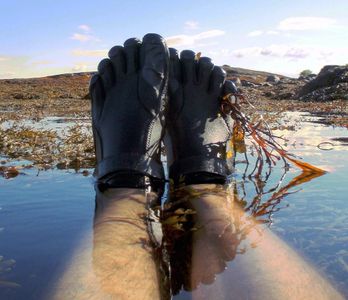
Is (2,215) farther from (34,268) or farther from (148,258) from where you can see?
(148,258)

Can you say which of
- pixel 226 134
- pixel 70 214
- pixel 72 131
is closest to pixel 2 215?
pixel 70 214

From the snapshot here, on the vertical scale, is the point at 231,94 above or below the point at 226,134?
above

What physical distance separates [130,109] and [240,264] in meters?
1.48

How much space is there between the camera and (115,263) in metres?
1.38

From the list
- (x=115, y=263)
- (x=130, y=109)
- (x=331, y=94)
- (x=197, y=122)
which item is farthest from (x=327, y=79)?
(x=115, y=263)

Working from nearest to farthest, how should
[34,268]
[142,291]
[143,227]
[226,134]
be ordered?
1. [142,291]
2. [34,268]
3. [143,227]
4. [226,134]

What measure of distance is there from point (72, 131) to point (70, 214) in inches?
125

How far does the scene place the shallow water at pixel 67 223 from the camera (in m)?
1.42

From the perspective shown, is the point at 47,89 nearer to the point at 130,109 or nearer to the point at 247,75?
the point at 130,109

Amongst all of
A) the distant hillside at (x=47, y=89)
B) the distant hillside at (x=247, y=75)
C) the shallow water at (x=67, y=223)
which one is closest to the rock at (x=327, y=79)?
the distant hillside at (x=47, y=89)

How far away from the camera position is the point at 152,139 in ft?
8.61

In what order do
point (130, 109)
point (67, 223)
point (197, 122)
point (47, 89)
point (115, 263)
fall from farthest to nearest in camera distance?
point (47, 89)
point (197, 122)
point (130, 109)
point (67, 223)
point (115, 263)

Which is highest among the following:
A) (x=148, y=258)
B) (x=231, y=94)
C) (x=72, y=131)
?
(x=231, y=94)

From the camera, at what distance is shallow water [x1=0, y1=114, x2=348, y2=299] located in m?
1.42
